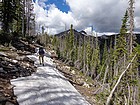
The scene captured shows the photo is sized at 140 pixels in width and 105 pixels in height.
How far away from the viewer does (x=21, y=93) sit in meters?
13.1

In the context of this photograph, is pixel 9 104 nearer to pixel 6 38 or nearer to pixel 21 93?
pixel 21 93

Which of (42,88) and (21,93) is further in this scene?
(42,88)

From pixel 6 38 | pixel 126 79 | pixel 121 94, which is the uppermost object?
pixel 6 38

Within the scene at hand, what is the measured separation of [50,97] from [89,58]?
6152cm

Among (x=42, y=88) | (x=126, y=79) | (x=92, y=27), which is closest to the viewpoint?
(x=42, y=88)

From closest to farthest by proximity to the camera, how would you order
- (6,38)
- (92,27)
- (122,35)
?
(6,38)
(122,35)
(92,27)

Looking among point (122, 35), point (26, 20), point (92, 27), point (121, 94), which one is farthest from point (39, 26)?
point (121, 94)

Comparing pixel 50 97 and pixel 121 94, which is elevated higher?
pixel 50 97

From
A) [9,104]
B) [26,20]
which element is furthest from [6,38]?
[26,20]

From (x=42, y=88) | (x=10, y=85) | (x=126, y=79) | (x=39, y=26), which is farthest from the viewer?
(x=39, y=26)

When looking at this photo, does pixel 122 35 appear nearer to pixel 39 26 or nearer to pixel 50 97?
pixel 50 97

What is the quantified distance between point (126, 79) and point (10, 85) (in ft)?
50.5

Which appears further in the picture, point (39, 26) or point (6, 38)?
point (39, 26)

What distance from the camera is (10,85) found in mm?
13875
